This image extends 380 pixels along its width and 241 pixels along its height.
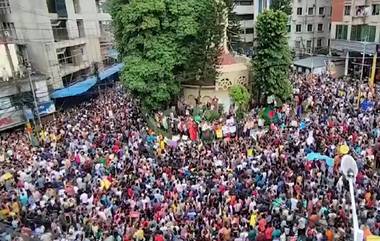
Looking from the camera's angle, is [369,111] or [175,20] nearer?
[369,111]

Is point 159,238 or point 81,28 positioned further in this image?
point 81,28

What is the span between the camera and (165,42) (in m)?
22.6

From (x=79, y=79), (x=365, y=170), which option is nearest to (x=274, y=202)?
(x=365, y=170)

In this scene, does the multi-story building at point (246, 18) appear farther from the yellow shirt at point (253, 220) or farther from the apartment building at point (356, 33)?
the yellow shirt at point (253, 220)

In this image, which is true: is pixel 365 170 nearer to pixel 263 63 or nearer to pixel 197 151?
pixel 197 151

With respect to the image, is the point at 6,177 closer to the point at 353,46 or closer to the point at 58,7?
the point at 58,7

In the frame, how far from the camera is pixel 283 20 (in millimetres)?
21797

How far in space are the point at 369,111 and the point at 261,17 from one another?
7488 millimetres

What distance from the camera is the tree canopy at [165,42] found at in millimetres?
21875

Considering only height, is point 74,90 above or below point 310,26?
below

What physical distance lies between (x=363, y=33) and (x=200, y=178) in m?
21.6

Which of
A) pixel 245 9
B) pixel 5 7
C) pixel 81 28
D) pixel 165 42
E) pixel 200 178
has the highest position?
pixel 5 7

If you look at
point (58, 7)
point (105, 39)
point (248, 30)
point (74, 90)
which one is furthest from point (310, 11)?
point (74, 90)

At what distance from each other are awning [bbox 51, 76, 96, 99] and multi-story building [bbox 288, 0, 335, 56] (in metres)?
19.4
